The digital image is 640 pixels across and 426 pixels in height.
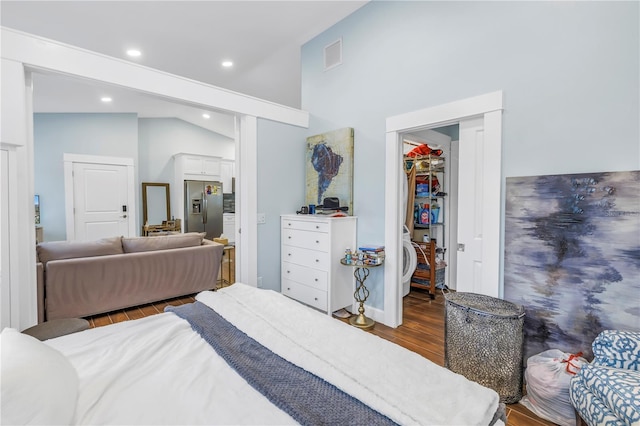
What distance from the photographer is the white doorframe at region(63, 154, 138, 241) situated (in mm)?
5672

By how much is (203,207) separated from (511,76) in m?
6.72

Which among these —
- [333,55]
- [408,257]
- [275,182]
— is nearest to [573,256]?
[408,257]

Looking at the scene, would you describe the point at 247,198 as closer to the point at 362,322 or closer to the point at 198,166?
the point at 362,322

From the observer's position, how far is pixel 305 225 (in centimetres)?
332

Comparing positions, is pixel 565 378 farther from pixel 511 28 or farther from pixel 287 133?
pixel 287 133

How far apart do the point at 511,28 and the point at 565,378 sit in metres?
2.35

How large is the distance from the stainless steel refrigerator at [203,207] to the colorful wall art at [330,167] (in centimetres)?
437

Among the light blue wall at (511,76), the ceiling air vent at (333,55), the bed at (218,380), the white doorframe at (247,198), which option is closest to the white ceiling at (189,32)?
the ceiling air vent at (333,55)

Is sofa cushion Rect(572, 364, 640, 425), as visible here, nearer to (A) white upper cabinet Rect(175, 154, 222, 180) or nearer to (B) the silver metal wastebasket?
(B) the silver metal wastebasket

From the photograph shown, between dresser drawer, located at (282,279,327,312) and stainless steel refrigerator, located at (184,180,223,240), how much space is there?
4.44 m

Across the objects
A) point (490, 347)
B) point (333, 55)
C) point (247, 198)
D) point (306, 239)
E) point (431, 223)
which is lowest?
point (490, 347)

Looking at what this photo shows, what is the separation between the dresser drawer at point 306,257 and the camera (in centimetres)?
310

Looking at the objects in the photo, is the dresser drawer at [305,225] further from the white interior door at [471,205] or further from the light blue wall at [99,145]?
the light blue wall at [99,145]

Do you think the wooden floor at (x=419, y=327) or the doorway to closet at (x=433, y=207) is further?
the doorway to closet at (x=433, y=207)
